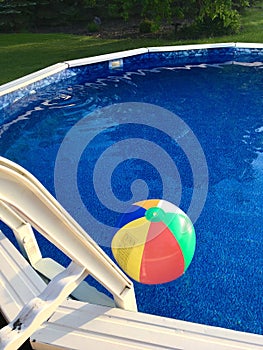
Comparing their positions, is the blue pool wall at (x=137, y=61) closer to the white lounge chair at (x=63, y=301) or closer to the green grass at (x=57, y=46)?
the green grass at (x=57, y=46)

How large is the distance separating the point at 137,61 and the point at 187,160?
5.49 metres

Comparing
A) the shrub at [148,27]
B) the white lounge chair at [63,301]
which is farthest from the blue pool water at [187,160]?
the shrub at [148,27]

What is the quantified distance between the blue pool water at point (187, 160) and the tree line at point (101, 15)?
3.02 m

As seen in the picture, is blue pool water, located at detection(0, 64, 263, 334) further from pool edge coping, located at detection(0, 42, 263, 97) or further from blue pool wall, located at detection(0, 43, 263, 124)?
pool edge coping, located at detection(0, 42, 263, 97)

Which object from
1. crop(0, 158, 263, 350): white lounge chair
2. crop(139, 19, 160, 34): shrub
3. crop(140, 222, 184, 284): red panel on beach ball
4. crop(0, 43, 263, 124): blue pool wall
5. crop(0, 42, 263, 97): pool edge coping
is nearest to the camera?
crop(0, 158, 263, 350): white lounge chair

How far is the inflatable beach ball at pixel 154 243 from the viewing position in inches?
127

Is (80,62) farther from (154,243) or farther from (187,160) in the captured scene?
(154,243)

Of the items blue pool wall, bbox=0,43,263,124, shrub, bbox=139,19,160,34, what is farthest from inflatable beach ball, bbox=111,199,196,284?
shrub, bbox=139,19,160,34

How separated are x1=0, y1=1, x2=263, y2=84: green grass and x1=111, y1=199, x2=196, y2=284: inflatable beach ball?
7374 millimetres

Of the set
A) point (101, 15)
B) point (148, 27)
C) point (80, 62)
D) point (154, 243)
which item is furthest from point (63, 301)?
point (101, 15)

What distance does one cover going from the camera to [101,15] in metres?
16.8

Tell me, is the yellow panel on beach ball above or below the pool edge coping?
below

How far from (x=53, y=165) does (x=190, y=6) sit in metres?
9.38

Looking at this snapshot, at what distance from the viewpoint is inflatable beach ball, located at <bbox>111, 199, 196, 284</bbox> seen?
3.22 m
